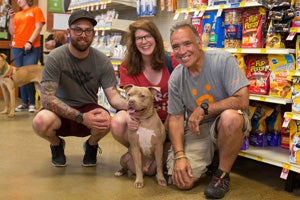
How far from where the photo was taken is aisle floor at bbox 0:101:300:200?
2547 millimetres

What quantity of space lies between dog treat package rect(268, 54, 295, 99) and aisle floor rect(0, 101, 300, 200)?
717 mm

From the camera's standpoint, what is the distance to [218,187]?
2.52 metres

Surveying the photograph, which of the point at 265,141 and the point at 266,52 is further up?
the point at 266,52

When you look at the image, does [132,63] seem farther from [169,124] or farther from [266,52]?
[266,52]

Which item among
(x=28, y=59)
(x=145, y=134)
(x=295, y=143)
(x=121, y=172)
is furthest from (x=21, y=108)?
(x=295, y=143)

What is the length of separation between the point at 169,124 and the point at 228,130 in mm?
466

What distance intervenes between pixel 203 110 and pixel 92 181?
1013mm

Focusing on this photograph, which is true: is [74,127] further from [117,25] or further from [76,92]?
[117,25]

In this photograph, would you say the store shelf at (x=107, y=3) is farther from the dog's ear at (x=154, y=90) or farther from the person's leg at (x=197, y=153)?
the person's leg at (x=197, y=153)

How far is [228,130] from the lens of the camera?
8.19 feet

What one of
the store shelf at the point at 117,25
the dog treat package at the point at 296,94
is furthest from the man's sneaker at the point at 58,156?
the store shelf at the point at 117,25

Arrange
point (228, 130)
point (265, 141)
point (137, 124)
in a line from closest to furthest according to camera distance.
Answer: point (228, 130) < point (137, 124) < point (265, 141)

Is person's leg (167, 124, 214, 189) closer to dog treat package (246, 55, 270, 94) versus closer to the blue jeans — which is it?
dog treat package (246, 55, 270, 94)

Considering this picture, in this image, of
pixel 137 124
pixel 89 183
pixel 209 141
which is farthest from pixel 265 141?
pixel 89 183
